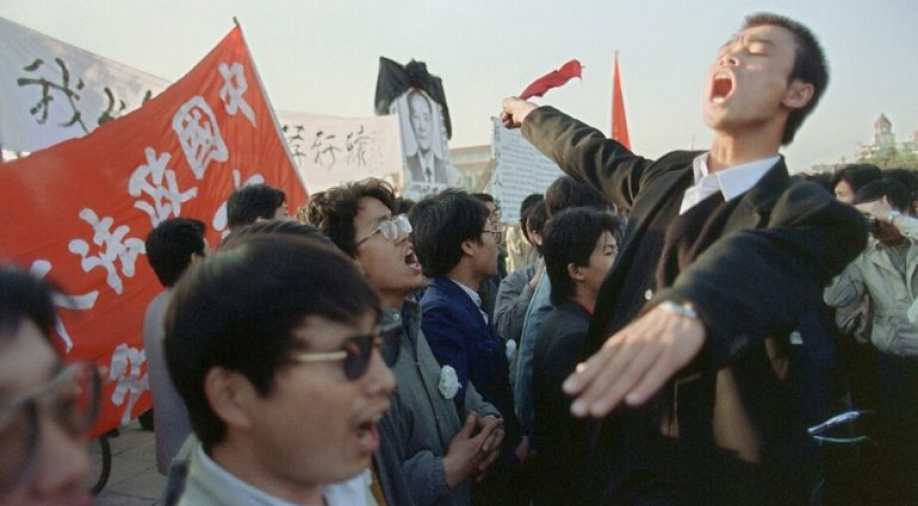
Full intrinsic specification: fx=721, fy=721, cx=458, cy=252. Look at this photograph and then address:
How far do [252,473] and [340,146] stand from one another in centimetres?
655

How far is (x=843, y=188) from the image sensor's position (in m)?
4.68

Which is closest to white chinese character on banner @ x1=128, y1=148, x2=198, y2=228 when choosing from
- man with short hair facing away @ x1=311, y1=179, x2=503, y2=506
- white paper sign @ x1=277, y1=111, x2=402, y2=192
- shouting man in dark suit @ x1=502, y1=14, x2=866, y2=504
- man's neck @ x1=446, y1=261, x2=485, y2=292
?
man with short hair facing away @ x1=311, y1=179, x2=503, y2=506

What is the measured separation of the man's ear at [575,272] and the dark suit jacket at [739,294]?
27.5 inches

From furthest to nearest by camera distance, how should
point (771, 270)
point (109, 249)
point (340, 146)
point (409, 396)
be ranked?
point (340, 146) < point (109, 249) < point (409, 396) < point (771, 270)

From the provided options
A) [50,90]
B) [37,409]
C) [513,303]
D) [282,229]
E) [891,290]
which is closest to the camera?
[37,409]

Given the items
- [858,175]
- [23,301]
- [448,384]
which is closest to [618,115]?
[858,175]

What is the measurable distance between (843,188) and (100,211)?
4375 millimetres

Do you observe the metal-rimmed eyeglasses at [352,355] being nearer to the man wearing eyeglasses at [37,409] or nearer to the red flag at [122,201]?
the man wearing eyeglasses at [37,409]

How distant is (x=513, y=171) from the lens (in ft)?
31.4

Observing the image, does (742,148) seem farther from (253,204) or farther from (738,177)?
(253,204)

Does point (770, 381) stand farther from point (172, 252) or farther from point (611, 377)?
point (172, 252)

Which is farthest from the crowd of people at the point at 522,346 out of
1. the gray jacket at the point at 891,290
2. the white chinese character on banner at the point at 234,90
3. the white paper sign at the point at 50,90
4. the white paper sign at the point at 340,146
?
the white paper sign at the point at 340,146

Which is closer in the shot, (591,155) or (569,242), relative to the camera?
(591,155)

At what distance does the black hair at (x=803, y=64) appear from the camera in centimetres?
179
